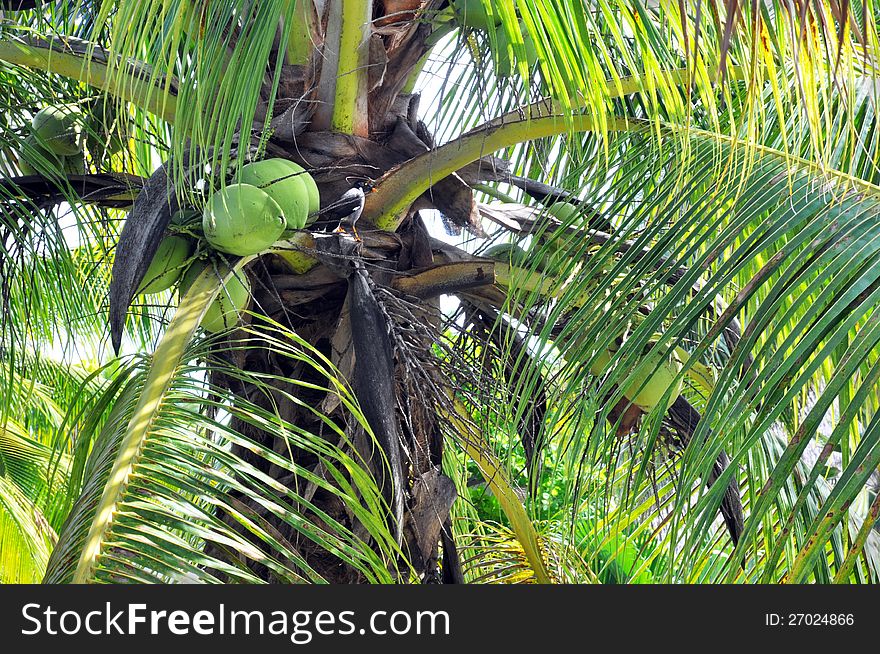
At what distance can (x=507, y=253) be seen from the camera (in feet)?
6.73

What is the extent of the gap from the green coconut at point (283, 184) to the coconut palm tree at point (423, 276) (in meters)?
0.05

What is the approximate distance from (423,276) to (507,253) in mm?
215

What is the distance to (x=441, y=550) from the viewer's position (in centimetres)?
245

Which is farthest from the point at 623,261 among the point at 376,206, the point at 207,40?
the point at 207,40

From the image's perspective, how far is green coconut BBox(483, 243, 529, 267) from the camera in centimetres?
195

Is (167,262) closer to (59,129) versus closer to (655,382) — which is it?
(59,129)

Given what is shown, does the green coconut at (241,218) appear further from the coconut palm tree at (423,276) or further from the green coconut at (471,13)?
the green coconut at (471,13)

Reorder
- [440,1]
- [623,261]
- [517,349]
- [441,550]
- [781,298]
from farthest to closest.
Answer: [441,550] < [517,349] < [440,1] < [623,261] < [781,298]

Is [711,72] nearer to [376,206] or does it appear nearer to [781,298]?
[781,298]

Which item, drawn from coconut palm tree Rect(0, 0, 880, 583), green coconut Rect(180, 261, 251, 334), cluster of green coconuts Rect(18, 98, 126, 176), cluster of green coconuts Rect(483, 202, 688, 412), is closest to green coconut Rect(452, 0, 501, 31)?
coconut palm tree Rect(0, 0, 880, 583)

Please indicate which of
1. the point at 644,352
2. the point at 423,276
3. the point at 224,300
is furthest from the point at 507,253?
the point at 224,300

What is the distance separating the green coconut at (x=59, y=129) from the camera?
6.91ft

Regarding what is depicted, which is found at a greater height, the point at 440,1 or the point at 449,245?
the point at 440,1

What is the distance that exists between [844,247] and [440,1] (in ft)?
3.62
